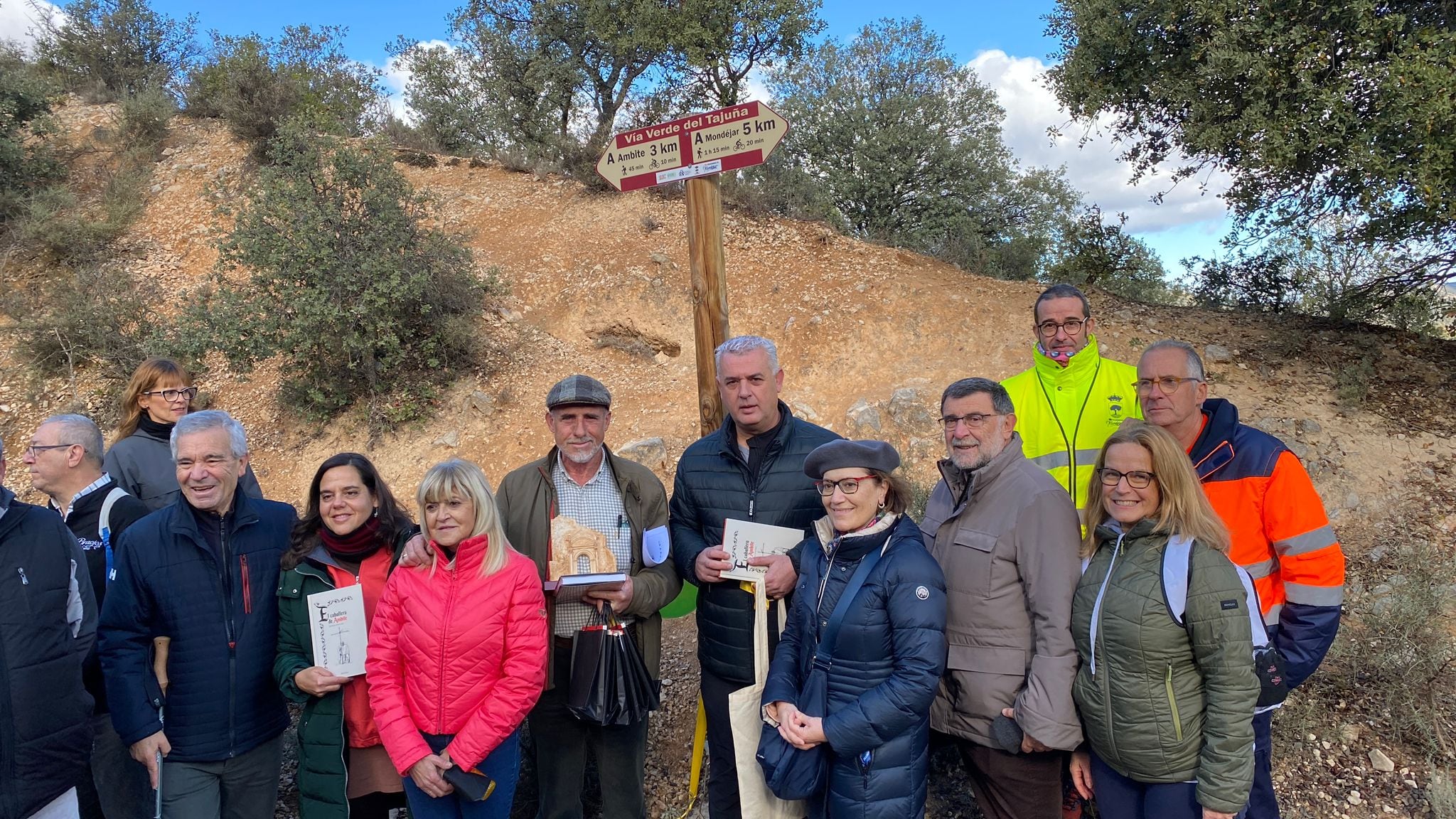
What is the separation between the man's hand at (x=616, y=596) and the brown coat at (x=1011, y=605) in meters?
1.32

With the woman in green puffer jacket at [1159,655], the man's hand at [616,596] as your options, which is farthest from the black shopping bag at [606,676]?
the woman in green puffer jacket at [1159,655]

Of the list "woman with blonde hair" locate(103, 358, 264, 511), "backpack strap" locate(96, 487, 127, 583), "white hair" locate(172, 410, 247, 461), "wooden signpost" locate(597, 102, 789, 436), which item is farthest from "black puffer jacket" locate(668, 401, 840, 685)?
"backpack strap" locate(96, 487, 127, 583)

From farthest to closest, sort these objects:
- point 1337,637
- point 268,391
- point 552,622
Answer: point 268,391 < point 1337,637 < point 552,622

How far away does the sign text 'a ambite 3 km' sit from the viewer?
431 centimetres

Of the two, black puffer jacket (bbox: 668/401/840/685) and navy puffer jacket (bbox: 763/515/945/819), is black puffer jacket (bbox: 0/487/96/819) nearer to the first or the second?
black puffer jacket (bbox: 668/401/840/685)

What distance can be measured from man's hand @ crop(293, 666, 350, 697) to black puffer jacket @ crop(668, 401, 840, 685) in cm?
148

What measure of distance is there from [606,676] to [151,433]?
301 centimetres

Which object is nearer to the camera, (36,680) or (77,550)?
(36,680)

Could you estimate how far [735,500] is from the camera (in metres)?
3.50

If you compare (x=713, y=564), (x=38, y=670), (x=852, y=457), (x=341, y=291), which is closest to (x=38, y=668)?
(x=38, y=670)

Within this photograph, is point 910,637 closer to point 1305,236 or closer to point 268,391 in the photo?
point 1305,236

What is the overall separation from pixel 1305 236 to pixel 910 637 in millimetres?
9140

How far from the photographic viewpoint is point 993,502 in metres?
2.94

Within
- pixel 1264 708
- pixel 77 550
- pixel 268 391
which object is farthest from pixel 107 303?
pixel 1264 708
